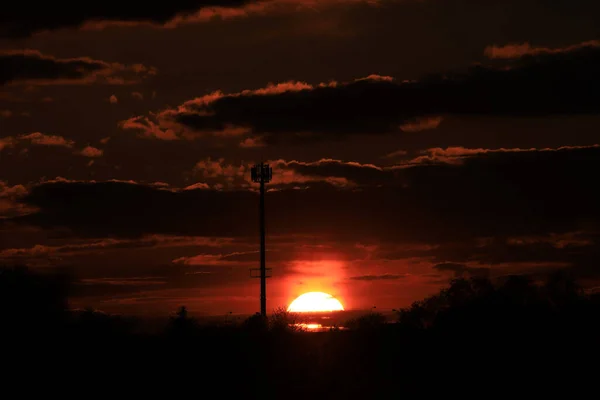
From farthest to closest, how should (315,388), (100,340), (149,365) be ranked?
(100,340) < (149,365) < (315,388)

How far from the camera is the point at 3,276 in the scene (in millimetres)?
74062

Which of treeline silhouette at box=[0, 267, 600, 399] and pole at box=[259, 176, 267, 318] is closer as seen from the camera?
treeline silhouette at box=[0, 267, 600, 399]

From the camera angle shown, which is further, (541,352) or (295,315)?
(295,315)

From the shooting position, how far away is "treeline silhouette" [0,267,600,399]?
188 feet

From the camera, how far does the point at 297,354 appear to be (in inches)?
2398

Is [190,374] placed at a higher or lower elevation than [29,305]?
lower

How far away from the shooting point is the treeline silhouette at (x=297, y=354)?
188 ft

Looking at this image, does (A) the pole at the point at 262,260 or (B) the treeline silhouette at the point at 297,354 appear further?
(A) the pole at the point at 262,260

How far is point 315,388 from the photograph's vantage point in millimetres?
55938

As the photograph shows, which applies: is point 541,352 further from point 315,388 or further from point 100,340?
point 100,340

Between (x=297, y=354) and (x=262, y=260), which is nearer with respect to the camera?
(x=297, y=354)

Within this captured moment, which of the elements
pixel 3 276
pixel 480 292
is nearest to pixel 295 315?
pixel 480 292

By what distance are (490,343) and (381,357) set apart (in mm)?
6615

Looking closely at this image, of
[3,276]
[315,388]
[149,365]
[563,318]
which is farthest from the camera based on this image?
[3,276]
